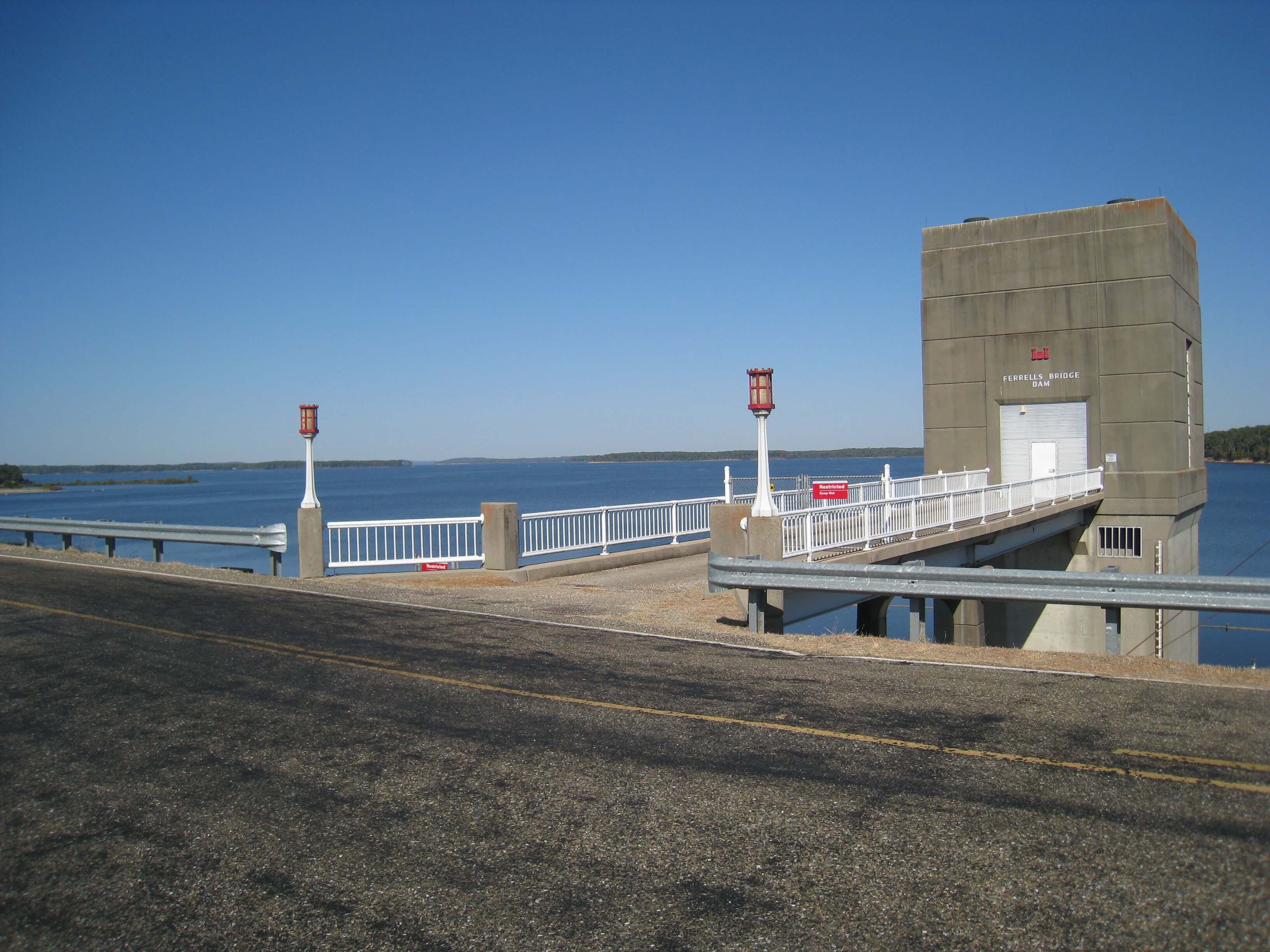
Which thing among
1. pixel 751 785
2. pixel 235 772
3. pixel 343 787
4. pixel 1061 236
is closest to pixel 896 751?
pixel 751 785

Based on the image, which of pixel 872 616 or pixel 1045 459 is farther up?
pixel 1045 459

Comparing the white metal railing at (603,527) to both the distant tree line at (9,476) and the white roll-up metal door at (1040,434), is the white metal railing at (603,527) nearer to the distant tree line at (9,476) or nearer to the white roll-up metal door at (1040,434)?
the white roll-up metal door at (1040,434)

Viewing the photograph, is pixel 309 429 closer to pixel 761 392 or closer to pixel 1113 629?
pixel 761 392

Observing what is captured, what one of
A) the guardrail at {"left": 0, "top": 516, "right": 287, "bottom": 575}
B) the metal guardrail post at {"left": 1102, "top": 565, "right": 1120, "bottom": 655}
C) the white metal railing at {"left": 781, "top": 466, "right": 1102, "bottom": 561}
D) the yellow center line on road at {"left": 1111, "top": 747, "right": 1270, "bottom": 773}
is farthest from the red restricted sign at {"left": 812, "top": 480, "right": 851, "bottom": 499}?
the yellow center line on road at {"left": 1111, "top": 747, "right": 1270, "bottom": 773}

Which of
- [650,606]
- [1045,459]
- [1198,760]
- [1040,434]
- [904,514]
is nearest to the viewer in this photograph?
[1198,760]

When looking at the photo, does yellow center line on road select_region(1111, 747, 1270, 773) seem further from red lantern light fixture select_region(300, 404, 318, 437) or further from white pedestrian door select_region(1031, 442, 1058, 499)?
white pedestrian door select_region(1031, 442, 1058, 499)

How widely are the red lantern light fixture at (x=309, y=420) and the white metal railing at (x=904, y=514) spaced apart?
960 cm

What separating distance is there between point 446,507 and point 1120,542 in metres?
74.8

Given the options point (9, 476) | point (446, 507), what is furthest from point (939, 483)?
point (9, 476)

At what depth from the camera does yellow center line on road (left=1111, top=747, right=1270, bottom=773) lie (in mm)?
5348

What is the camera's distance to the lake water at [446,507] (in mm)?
53594

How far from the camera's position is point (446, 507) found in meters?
95.9

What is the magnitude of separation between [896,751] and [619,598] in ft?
29.3

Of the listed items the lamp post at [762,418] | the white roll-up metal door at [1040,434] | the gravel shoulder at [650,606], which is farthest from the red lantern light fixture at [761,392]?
the white roll-up metal door at [1040,434]
